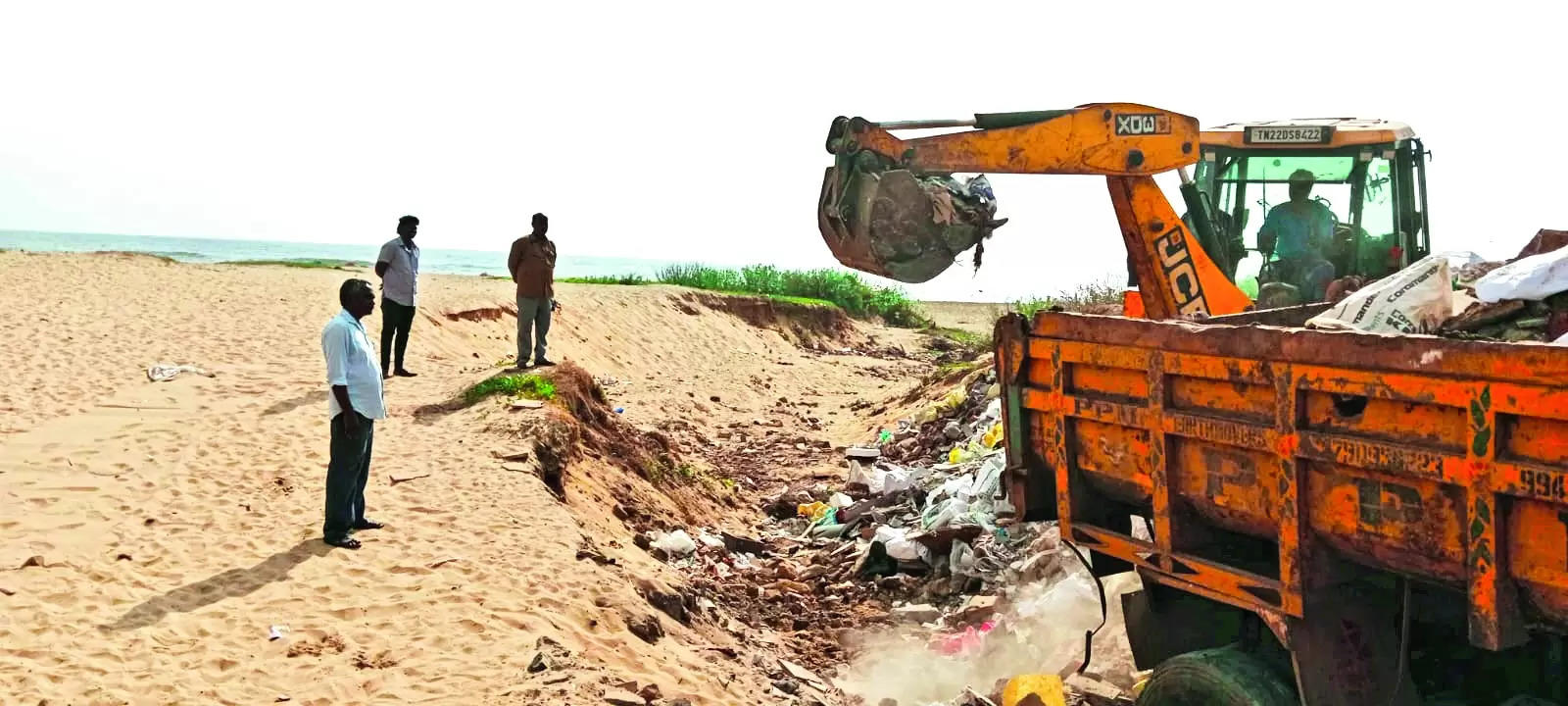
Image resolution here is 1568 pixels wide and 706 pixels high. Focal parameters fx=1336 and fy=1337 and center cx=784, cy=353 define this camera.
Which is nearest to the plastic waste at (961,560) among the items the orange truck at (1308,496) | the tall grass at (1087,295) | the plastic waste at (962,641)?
the plastic waste at (962,641)

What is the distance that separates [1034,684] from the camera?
5.66 metres

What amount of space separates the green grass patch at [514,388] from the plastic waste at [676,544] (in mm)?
2365

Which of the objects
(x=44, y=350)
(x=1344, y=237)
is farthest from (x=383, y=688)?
(x=44, y=350)

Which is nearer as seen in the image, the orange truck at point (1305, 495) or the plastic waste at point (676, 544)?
the orange truck at point (1305, 495)

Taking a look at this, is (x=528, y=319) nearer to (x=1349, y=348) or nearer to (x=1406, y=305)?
(x=1406, y=305)

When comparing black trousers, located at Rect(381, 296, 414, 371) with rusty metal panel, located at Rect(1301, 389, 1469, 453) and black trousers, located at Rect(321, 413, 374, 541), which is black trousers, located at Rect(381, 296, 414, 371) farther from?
rusty metal panel, located at Rect(1301, 389, 1469, 453)

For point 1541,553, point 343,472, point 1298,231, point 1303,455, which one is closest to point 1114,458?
point 1303,455

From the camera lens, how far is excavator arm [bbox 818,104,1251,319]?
286 inches

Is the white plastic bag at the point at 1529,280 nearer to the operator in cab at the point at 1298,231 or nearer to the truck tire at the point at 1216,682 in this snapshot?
the truck tire at the point at 1216,682

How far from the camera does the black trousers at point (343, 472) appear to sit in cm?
794

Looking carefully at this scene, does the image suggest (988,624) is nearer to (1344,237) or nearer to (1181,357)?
(1181,357)

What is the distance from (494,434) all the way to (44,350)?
7.39m

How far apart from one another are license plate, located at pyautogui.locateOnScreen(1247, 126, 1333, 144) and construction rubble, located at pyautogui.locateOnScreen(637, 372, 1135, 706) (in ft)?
9.61

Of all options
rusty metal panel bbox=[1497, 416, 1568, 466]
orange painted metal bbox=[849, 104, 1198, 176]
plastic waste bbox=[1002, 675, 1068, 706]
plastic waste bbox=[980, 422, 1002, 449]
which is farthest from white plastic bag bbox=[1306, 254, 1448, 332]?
plastic waste bbox=[980, 422, 1002, 449]
